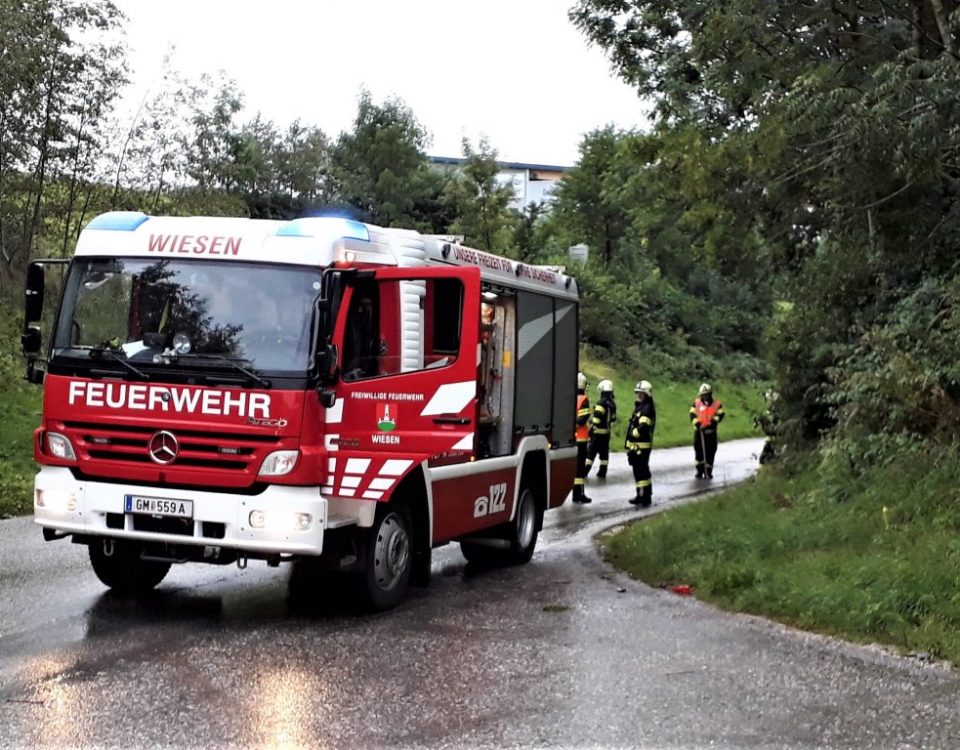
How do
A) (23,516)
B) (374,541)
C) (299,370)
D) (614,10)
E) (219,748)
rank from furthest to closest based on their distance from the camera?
(614,10) → (23,516) → (374,541) → (299,370) → (219,748)

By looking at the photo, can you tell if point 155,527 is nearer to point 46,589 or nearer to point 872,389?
point 46,589

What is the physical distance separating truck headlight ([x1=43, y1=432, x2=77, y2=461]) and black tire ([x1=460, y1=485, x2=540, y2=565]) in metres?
4.04

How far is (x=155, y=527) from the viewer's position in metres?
7.55

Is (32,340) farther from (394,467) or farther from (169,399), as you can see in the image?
(394,467)

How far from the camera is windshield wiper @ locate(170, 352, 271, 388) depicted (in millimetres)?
7453

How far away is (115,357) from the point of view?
771 centimetres

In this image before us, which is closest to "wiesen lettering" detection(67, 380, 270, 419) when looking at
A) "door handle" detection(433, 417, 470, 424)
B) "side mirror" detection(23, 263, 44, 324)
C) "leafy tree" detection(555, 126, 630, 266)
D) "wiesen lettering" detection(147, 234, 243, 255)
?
"side mirror" detection(23, 263, 44, 324)

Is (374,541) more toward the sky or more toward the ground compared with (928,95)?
more toward the ground

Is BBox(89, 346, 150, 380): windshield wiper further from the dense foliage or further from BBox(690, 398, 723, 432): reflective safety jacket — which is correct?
BBox(690, 398, 723, 432): reflective safety jacket

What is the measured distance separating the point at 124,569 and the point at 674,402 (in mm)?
32460

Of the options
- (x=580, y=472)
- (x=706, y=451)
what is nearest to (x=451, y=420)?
(x=580, y=472)

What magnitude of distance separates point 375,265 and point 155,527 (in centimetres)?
232

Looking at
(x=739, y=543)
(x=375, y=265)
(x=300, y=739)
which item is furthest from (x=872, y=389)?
(x=300, y=739)

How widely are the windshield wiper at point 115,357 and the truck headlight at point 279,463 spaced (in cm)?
99
